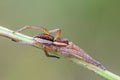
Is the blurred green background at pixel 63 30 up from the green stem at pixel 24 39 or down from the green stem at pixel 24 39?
up

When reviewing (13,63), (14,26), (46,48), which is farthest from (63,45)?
(14,26)

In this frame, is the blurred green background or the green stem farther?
the blurred green background

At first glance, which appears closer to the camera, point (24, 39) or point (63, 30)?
point (24, 39)

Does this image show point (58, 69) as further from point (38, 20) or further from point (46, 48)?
point (46, 48)

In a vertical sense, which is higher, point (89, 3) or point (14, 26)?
point (89, 3)

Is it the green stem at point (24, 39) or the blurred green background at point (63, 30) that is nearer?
the green stem at point (24, 39)

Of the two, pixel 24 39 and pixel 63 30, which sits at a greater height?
pixel 63 30

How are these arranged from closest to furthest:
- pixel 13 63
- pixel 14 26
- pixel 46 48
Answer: pixel 46 48 → pixel 13 63 → pixel 14 26

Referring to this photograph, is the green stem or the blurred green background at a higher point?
the blurred green background
